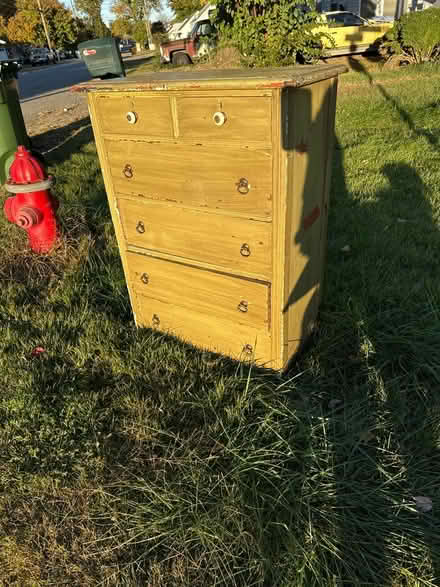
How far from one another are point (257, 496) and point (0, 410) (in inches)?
55.2

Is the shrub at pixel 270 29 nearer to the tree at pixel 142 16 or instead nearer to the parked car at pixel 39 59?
the tree at pixel 142 16

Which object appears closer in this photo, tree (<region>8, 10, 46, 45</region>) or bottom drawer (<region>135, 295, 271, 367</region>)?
bottom drawer (<region>135, 295, 271, 367</region>)

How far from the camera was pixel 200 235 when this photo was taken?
2.25 m

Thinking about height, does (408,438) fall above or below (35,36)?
below

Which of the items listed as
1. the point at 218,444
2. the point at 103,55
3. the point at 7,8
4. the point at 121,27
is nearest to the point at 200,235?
the point at 218,444

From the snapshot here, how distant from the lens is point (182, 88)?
187 centimetres

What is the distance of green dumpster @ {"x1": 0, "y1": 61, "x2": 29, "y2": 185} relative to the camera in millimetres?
5188

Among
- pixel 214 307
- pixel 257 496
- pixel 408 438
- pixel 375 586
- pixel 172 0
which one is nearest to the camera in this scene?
pixel 375 586

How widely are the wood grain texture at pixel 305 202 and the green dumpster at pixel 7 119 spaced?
4.41 metres

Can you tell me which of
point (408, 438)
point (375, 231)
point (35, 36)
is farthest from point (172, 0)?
point (408, 438)

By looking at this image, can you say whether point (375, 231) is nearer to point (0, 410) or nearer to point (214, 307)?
point (214, 307)

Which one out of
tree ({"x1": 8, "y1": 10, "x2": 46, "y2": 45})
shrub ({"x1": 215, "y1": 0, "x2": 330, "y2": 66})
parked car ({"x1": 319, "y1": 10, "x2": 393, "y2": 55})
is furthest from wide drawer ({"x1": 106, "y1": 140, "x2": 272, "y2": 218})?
tree ({"x1": 8, "y1": 10, "x2": 46, "y2": 45})

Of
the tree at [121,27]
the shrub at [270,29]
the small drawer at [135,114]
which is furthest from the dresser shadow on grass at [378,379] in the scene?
the tree at [121,27]

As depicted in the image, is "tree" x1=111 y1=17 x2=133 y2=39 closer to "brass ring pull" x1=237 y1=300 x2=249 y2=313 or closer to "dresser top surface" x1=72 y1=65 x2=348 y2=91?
"dresser top surface" x1=72 y1=65 x2=348 y2=91
